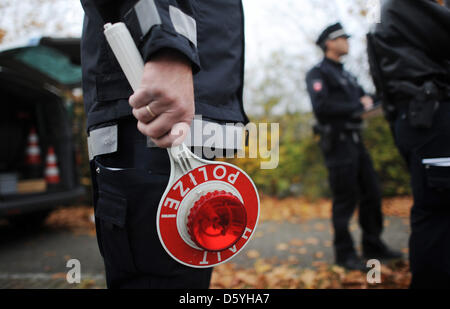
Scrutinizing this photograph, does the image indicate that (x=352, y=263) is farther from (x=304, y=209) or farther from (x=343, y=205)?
(x=304, y=209)

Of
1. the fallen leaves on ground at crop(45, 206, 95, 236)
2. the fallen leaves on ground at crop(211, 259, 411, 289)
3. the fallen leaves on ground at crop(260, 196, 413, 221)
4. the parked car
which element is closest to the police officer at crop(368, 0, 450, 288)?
the fallen leaves on ground at crop(211, 259, 411, 289)

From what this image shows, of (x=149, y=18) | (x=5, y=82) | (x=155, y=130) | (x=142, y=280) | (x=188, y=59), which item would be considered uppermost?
(x=5, y=82)

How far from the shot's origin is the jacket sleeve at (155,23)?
817mm

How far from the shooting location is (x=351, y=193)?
2.73 m

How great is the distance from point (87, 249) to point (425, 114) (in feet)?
11.1

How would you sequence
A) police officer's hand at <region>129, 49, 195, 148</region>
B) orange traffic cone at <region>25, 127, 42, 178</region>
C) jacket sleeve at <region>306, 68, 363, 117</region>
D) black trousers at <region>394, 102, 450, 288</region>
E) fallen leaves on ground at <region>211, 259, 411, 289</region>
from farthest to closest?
orange traffic cone at <region>25, 127, 42, 178</region> → jacket sleeve at <region>306, 68, 363, 117</region> → fallen leaves on ground at <region>211, 259, 411, 289</region> → black trousers at <region>394, 102, 450, 288</region> → police officer's hand at <region>129, 49, 195, 148</region>

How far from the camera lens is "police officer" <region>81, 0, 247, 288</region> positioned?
819 millimetres

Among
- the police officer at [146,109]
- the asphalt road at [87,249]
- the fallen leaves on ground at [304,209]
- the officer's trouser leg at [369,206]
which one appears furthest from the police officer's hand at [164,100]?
the fallen leaves on ground at [304,209]

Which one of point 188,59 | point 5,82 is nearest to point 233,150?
point 188,59

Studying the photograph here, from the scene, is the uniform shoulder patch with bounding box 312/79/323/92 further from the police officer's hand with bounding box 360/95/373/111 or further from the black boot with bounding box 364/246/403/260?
the black boot with bounding box 364/246/403/260

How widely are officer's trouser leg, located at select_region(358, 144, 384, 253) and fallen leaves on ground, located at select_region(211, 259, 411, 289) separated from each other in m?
0.25

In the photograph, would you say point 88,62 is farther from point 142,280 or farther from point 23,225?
point 23,225
